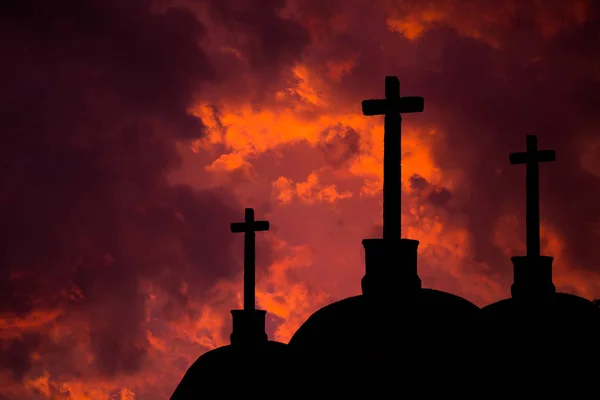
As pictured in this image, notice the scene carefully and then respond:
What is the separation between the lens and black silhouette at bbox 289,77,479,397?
9.53 metres

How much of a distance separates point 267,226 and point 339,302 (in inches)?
263

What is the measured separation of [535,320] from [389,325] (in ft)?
18.8

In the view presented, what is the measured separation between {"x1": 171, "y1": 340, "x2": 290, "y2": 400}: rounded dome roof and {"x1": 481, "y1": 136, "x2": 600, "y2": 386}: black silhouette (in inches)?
201

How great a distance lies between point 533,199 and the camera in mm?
14719

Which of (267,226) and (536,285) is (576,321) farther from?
(267,226)

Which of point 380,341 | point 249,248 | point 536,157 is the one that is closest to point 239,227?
point 249,248

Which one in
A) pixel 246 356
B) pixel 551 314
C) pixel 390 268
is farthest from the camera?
pixel 246 356

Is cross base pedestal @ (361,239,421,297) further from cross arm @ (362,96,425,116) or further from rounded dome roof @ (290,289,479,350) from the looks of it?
cross arm @ (362,96,425,116)

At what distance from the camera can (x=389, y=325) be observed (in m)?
9.88

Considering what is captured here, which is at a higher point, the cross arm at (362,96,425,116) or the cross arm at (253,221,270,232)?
the cross arm at (362,96,425,116)

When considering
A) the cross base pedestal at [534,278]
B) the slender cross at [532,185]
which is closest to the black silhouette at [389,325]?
the cross base pedestal at [534,278]

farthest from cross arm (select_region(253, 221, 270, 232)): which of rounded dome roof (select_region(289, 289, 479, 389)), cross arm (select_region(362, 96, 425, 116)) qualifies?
cross arm (select_region(362, 96, 425, 116))

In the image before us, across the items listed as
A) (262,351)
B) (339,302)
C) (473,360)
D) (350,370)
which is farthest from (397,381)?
(262,351)

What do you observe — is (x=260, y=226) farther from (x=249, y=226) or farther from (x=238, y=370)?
(x=238, y=370)
